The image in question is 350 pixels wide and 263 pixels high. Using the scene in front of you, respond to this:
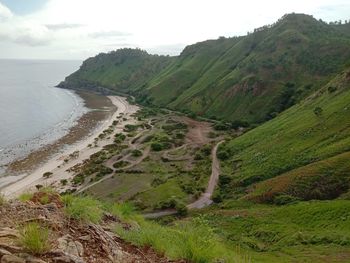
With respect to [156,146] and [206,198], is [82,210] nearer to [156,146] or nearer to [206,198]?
[206,198]

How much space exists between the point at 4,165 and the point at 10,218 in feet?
301

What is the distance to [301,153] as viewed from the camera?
226ft

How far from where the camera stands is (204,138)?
11438 cm

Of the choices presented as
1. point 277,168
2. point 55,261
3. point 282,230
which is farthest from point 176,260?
point 277,168

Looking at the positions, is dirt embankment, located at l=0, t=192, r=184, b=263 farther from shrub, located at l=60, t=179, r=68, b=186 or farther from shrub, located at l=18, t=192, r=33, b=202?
shrub, located at l=60, t=179, r=68, b=186

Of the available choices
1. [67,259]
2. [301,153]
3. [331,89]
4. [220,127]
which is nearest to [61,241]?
[67,259]

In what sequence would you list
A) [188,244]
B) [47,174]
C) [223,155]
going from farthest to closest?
[223,155], [47,174], [188,244]

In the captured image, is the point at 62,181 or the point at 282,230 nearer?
the point at 282,230

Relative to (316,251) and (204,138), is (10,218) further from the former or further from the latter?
(204,138)

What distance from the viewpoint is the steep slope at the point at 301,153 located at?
54.3 meters

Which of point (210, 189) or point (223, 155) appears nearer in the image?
point (210, 189)

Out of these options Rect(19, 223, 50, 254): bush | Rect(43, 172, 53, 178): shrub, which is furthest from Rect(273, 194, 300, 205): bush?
Rect(43, 172, 53, 178): shrub

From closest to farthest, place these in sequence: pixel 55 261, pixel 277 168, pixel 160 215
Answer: pixel 55 261 < pixel 160 215 < pixel 277 168

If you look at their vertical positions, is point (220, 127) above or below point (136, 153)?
above
